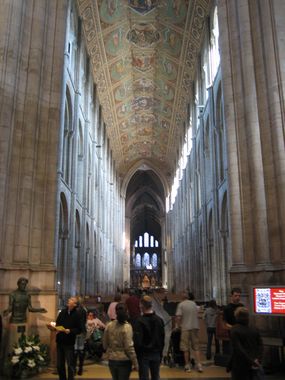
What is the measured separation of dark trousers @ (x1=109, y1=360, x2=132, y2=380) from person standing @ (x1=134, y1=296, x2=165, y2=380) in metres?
0.34

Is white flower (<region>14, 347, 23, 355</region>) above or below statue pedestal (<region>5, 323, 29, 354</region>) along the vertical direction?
below

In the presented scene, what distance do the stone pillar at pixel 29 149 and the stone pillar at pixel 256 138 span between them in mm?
4951

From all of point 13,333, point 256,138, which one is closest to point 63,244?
point 13,333

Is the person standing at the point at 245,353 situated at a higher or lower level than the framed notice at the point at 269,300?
lower

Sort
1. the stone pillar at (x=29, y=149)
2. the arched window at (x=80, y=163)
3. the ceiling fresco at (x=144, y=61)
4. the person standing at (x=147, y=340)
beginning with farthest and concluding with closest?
1. the ceiling fresco at (x=144, y=61)
2. the arched window at (x=80, y=163)
3. the stone pillar at (x=29, y=149)
4. the person standing at (x=147, y=340)

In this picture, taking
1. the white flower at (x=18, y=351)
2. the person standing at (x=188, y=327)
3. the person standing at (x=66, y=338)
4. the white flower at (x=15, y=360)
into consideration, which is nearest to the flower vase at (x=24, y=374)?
the white flower at (x=15, y=360)

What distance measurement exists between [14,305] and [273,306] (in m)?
5.27

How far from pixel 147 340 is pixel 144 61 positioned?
2489cm

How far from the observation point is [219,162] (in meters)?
18.4

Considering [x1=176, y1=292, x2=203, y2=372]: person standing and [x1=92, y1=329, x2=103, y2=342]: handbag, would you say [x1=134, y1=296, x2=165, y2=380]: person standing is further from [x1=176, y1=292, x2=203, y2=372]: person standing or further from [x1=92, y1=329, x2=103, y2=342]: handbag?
[x1=92, y1=329, x2=103, y2=342]: handbag

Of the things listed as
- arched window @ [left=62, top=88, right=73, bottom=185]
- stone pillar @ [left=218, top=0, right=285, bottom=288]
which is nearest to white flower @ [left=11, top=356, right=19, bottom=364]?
stone pillar @ [left=218, top=0, right=285, bottom=288]

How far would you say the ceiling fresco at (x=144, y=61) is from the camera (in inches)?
863

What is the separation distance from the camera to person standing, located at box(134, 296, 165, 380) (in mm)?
4992

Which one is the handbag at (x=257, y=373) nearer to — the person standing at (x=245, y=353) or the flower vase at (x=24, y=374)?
the person standing at (x=245, y=353)
